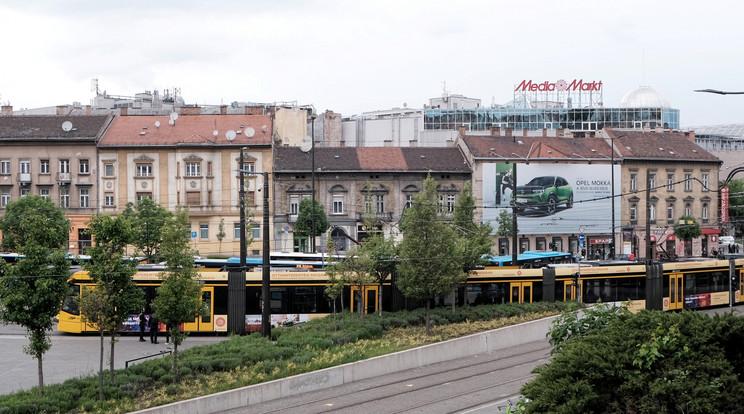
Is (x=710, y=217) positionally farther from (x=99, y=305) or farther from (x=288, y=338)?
(x=99, y=305)

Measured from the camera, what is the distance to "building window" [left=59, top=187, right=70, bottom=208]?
68.0m

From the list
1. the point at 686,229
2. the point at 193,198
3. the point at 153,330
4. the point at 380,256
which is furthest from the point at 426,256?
the point at 686,229

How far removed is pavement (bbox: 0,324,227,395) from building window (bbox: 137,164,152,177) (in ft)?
98.8

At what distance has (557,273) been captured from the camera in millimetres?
40906

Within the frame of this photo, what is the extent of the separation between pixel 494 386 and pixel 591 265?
60.8ft

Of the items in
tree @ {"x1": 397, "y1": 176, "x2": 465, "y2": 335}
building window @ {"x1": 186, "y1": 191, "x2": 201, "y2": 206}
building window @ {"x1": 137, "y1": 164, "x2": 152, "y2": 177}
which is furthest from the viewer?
building window @ {"x1": 137, "y1": 164, "x2": 152, "y2": 177}

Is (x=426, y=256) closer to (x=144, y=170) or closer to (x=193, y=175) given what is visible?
(x=193, y=175)

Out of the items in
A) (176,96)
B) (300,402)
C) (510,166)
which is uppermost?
(176,96)

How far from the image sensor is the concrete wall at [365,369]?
24.5 metres

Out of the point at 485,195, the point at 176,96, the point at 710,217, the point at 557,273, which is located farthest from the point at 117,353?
the point at 176,96

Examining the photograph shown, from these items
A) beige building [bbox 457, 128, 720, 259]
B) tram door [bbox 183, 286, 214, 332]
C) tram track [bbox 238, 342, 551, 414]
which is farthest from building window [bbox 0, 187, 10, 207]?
tram track [bbox 238, 342, 551, 414]

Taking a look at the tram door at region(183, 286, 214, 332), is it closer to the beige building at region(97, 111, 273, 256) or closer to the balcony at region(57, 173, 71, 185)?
the beige building at region(97, 111, 273, 256)

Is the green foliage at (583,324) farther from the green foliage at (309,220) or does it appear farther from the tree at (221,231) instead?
the tree at (221,231)

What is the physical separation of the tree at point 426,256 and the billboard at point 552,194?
3833 cm
